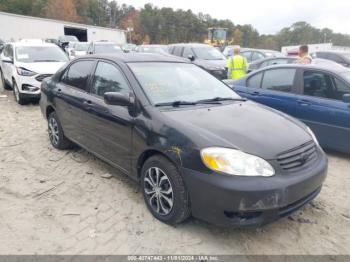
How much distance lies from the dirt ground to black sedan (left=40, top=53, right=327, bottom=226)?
29 cm

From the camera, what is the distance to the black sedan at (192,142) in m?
2.99

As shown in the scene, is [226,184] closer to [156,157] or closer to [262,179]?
[262,179]

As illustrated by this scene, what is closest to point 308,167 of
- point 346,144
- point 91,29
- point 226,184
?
point 226,184

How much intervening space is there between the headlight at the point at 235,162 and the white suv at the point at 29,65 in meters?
7.22

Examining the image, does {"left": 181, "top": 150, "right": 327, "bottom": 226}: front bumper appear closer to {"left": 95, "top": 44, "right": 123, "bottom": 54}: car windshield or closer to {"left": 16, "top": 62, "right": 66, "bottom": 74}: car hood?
{"left": 16, "top": 62, "right": 66, "bottom": 74}: car hood

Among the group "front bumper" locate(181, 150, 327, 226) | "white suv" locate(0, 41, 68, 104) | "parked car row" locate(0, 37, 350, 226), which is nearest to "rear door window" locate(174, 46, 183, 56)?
"white suv" locate(0, 41, 68, 104)

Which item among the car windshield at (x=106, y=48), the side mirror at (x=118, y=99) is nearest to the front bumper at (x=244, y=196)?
the side mirror at (x=118, y=99)

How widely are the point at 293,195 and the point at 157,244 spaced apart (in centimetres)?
131

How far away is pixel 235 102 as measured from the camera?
4289mm

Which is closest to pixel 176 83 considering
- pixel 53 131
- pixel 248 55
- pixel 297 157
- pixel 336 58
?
pixel 297 157

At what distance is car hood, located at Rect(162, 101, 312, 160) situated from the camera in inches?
123

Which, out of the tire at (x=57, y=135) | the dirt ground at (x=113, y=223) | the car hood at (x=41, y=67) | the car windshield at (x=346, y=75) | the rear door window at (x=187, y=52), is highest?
the car windshield at (x=346, y=75)

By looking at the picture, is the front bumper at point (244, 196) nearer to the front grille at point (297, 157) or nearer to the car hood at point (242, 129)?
the front grille at point (297, 157)

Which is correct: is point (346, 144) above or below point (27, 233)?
above
